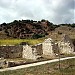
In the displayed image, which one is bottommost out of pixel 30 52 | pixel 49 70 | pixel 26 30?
pixel 49 70

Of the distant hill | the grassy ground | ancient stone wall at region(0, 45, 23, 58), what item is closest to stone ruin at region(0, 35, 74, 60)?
ancient stone wall at region(0, 45, 23, 58)

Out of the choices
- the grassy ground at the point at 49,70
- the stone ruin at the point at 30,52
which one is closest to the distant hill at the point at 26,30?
the stone ruin at the point at 30,52

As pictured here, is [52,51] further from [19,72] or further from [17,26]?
[17,26]

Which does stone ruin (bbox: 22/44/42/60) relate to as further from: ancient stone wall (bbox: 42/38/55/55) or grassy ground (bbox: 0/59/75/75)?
grassy ground (bbox: 0/59/75/75)

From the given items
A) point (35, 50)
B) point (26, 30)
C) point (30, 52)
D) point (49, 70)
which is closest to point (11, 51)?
point (30, 52)

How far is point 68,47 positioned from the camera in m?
48.6

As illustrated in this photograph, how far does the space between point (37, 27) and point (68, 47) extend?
58440mm

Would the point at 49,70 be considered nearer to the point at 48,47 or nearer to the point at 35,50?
the point at 35,50

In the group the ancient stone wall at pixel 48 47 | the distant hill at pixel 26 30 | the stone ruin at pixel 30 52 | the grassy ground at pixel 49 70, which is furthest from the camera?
the distant hill at pixel 26 30

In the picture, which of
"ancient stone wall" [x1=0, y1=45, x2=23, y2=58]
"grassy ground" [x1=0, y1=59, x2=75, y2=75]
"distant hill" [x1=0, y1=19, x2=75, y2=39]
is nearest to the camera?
"grassy ground" [x1=0, y1=59, x2=75, y2=75]

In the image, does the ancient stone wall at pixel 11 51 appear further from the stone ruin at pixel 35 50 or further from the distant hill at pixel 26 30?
the distant hill at pixel 26 30

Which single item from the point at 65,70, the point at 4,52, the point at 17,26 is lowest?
the point at 65,70

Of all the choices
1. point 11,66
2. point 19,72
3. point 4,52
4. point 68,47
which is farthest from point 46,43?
point 19,72

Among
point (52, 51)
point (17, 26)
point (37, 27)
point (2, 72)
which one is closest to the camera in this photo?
point (2, 72)
